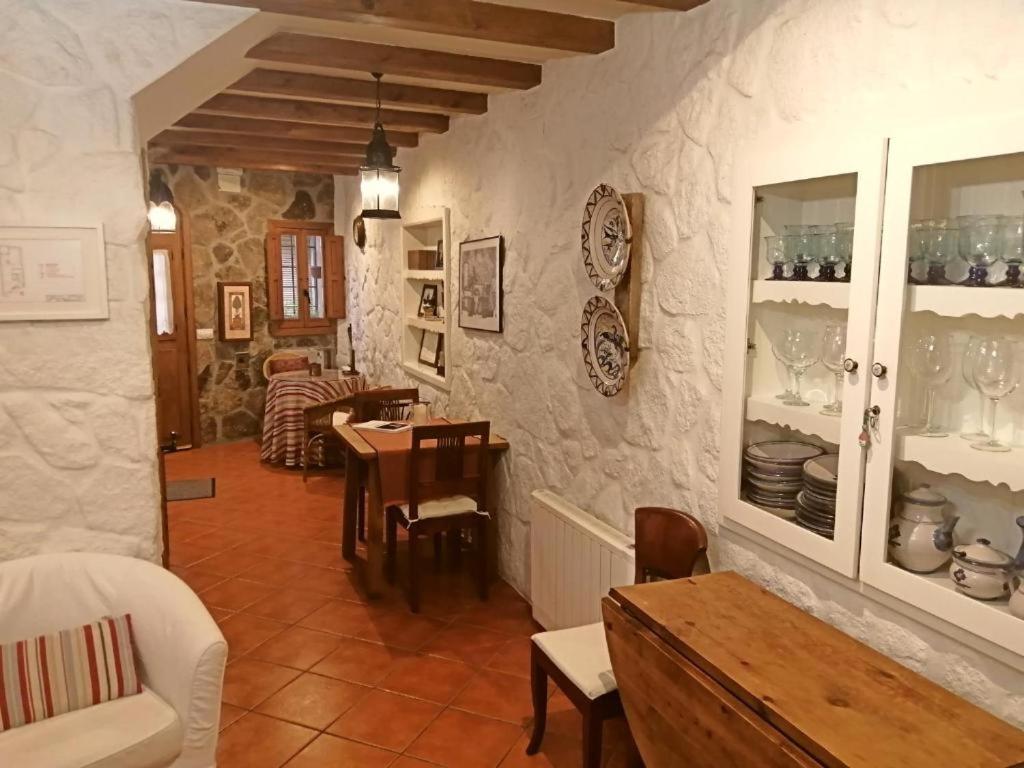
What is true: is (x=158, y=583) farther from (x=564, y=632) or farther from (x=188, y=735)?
(x=564, y=632)

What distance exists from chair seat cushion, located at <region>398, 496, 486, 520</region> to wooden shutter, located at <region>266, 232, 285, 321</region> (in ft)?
12.3

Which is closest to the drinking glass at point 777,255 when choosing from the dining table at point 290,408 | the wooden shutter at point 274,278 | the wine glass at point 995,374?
the wine glass at point 995,374

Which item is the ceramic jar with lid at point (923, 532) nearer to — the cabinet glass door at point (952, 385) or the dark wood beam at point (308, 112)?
the cabinet glass door at point (952, 385)

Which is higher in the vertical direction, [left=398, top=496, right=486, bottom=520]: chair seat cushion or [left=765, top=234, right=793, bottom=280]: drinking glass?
[left=765, top=234, right=793, bottom=280]: drinking glass

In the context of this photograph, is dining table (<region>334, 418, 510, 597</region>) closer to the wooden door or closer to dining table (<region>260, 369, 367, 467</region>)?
dining table (<region>260, 369, 367, 467</region>)

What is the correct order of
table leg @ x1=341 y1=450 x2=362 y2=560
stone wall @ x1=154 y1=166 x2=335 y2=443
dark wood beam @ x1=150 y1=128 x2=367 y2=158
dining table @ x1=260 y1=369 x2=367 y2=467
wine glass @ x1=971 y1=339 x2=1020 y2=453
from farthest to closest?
stone wall @ x1=154 y1=166 x2=335 y2=443 < dining table @ x1=260 y1=369 x2=367 y2=467 < dark wood beam @ x1=150 y1=128 x2=367 y2=158 < table leg @ x1=341 y1=450 x2=362 y2=560 < wine glass @ x1=971 y1=339 x2=1020 y2=453

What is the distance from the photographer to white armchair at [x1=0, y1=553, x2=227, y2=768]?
1.86m

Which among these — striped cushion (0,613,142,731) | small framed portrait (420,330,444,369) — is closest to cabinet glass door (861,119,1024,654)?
striped cushion (0,613,142,731)

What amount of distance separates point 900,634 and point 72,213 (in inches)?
93.4

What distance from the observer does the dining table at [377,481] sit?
3.50m

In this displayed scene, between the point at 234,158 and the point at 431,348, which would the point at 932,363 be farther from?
the point at 234,158

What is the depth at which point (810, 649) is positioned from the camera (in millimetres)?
1695

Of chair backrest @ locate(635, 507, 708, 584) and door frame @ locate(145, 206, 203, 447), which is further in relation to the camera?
door frame @ locate(145, 206, 203, 447)

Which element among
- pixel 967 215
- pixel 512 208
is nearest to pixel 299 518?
pixel 512 208
